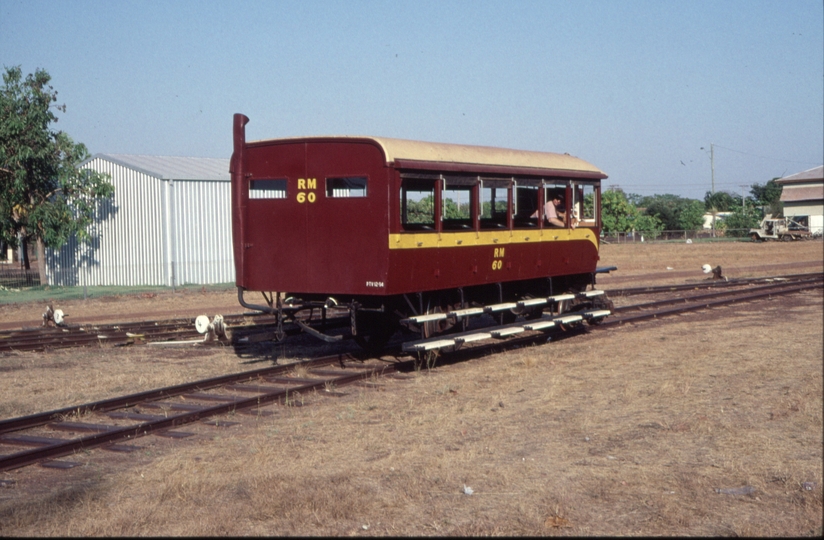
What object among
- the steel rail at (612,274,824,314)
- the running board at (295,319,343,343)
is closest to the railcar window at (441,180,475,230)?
the running board at (295,319,343,343)

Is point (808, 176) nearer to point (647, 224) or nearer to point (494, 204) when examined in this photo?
point (494, 204)

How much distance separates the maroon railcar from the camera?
1245 cm

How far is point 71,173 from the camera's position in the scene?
35.2 m

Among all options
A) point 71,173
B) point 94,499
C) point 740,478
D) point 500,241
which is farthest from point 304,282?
point 71,173

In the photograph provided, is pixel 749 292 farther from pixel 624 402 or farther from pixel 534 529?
pixel 534 529

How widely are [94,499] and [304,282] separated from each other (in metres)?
6.43

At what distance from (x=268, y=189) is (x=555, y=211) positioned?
222 inches

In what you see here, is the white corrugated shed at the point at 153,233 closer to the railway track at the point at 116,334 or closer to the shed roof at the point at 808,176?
the railway track at the point at 116,334

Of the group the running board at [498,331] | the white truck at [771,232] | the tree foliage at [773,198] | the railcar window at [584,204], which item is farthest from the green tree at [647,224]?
the tree foliage at [773,198]

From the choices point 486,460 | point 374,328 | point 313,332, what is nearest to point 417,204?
point 313,332

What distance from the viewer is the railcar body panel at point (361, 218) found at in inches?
488

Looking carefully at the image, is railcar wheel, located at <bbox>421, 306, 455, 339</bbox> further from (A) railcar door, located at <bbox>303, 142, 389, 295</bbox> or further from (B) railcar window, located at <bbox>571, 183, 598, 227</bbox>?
(B) railcar window, located at <bbox>571, 183, 598, 227</bbox>

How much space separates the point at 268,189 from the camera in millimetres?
13336

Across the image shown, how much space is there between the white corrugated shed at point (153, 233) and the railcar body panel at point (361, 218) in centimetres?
2177
